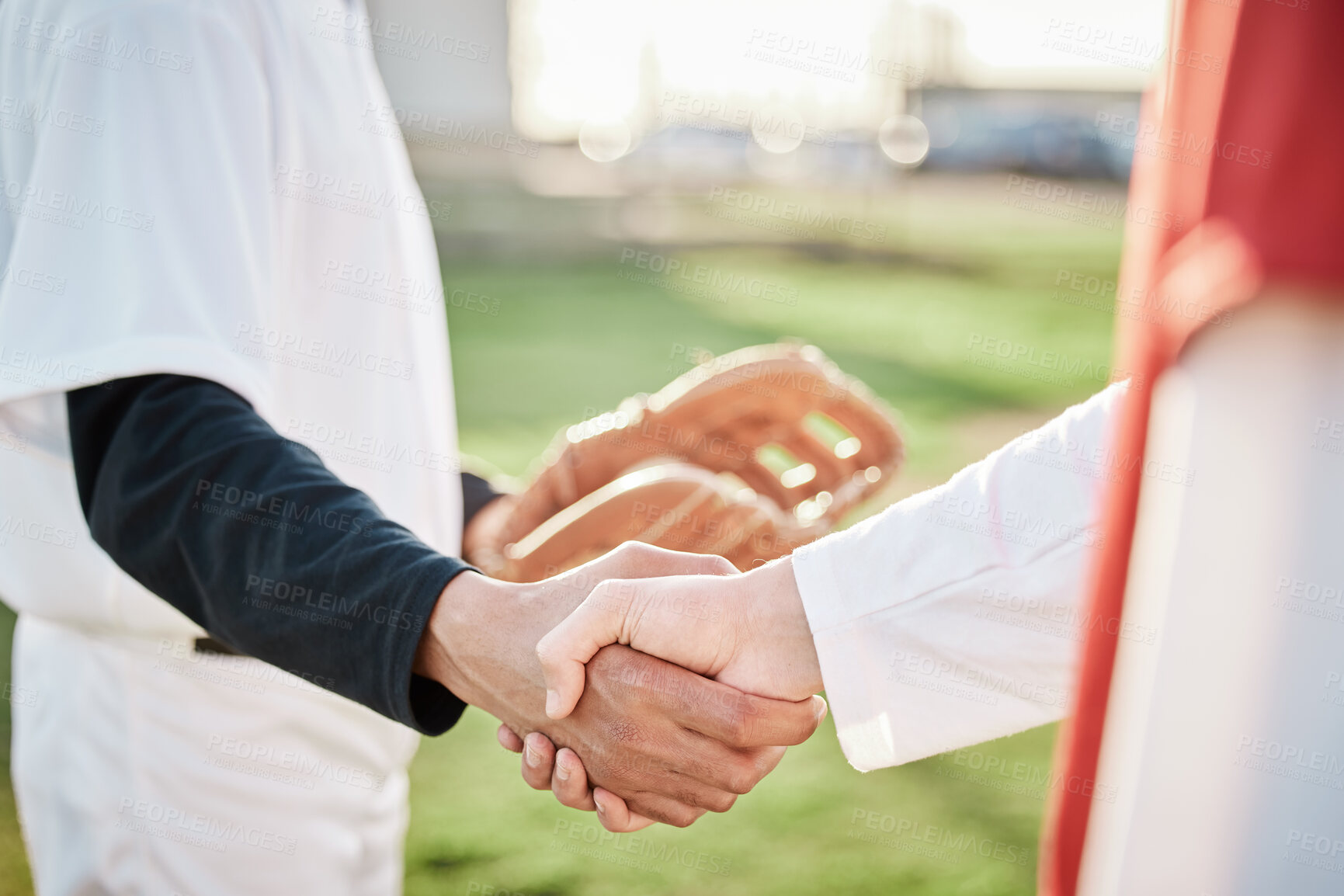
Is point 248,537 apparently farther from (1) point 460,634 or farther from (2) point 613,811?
(2) point 613,811

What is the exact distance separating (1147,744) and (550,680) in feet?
2.81

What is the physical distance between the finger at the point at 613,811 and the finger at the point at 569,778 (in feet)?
0.07

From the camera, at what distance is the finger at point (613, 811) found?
4.60 feet

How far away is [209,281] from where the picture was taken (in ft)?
3.96

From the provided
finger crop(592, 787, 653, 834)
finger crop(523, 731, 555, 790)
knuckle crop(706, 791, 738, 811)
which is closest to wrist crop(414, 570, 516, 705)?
finger crop(523, 731, 555, 790)

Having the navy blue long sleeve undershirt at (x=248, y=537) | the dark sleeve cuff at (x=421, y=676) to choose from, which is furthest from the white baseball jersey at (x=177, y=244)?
the dark sleeve cuff at (x=421, y=676)

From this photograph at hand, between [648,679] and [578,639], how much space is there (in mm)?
118

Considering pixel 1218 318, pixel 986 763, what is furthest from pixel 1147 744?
pixel 986 763

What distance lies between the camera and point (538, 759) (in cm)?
140

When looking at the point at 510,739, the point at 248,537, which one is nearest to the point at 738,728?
the point at 510,739

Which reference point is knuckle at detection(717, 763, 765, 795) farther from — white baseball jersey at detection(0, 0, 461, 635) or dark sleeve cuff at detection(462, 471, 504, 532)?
dark sleeve cuff at detection(462, 471, 504, 532)

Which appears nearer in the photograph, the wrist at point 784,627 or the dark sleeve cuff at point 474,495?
the wrist at point 784,627

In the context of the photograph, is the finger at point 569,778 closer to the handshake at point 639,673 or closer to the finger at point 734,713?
the handshake at point 639,673

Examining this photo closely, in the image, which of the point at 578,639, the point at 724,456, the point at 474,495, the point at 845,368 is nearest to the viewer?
the point at 578,639
